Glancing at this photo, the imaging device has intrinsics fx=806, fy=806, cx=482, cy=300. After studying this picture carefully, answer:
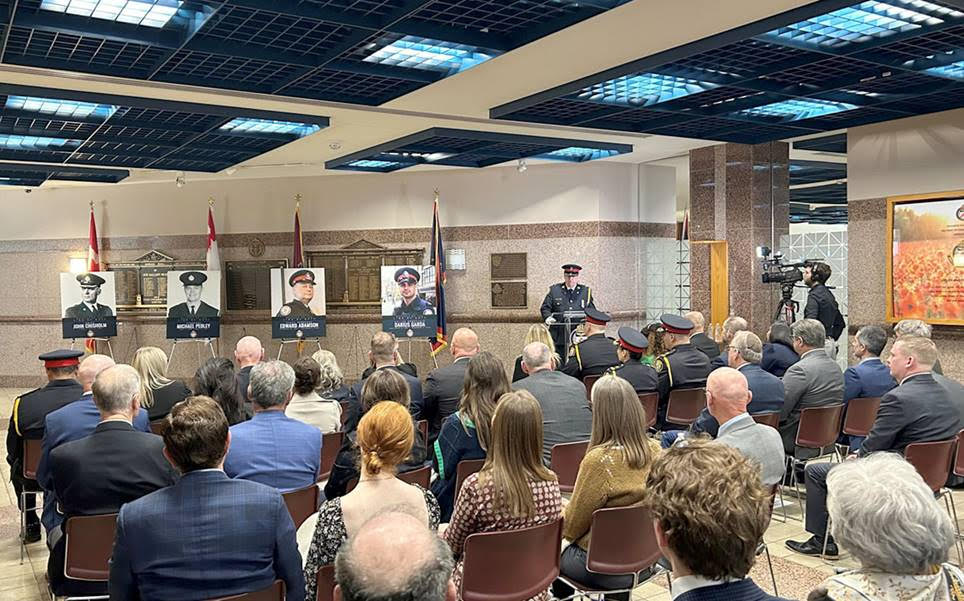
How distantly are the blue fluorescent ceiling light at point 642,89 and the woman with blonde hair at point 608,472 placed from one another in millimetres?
3978

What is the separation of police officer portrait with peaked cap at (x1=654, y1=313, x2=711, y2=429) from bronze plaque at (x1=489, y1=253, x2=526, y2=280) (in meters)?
5.58

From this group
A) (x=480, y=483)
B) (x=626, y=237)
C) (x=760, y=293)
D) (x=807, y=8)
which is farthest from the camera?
(x=626, y=237)

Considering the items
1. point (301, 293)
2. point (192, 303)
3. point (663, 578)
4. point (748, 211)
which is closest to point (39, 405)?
point (663, 578)

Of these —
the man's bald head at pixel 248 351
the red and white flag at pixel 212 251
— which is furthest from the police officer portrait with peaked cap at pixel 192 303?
the man's bald head at pixel 248 351

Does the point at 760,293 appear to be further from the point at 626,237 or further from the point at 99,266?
the point at 99,266

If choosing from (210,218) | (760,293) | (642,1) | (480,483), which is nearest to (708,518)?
(480,483)

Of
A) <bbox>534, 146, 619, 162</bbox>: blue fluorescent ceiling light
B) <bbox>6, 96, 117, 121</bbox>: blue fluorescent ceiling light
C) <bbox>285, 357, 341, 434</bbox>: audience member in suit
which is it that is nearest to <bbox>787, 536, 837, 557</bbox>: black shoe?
<bbox>285, 357, 341, 434</bbox>: audience member in suit

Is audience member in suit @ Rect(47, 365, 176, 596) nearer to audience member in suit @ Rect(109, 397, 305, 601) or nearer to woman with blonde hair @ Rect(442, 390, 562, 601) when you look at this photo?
audience member in suit @ Rect(109, 397, 305, 601)

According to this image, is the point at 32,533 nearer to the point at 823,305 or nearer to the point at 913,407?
the point at 913,407

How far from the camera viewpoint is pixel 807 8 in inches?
197

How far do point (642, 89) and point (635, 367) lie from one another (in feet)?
8.43

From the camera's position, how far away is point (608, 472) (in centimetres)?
323

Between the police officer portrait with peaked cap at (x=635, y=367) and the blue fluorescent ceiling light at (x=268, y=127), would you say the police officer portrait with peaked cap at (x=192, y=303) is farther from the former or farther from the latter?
the police officer portrait with peaked cap at (x=635, y=367)

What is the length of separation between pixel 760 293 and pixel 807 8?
18.8ft
